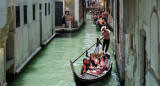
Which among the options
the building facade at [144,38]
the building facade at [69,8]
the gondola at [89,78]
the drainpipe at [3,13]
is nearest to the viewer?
the building facade at [144,38]

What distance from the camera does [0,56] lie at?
333 inches

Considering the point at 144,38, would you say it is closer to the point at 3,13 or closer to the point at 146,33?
the point at 146,33

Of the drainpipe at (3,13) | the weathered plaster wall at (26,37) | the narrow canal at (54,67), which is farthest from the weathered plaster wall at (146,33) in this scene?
the weathered plaster wall at (26,37)

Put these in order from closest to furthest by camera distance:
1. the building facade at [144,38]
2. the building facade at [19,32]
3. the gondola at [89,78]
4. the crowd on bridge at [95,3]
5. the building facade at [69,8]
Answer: the building facade at [144,38] < the building facade at [19,32] < the gondola at [89,78] < the building facade at [69,8] < the crowd on bridge at [95,3]

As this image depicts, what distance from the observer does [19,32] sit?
440 inches

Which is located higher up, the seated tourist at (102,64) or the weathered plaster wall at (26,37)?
the weathered plaster wall at (26,37)

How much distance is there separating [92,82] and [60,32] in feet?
48.9

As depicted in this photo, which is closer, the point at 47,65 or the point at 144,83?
the point at 144,83

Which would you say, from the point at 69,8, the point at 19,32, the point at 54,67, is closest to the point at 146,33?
the point at 19,32

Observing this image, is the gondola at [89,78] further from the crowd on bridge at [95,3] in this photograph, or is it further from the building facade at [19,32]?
the crowd on bridge at [95,3]

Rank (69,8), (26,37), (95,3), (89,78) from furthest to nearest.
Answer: (95,3) < (69,8) < (26,37) < (89,78)

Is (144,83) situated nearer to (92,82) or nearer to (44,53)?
(92,82)

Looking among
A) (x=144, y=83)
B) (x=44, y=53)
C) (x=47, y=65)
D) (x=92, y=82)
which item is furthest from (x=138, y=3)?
(x=44, y=53)

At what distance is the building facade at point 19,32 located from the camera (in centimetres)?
825
